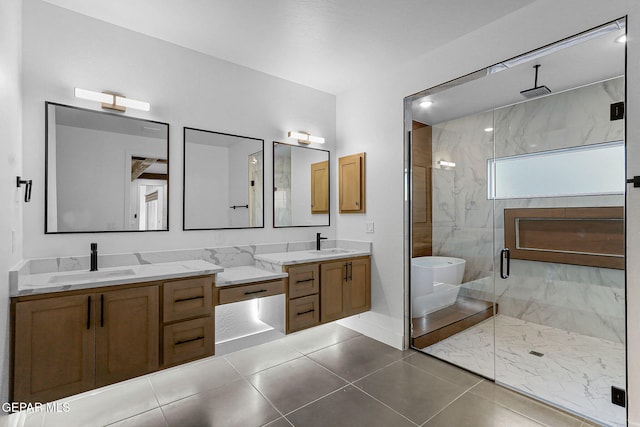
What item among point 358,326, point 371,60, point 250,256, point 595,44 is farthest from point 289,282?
point 595,44

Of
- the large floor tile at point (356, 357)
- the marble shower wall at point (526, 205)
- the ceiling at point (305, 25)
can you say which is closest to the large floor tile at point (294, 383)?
the large floor tile at point (356, 357)

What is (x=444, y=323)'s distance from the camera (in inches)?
126

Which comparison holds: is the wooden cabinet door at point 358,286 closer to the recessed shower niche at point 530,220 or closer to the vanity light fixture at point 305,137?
the recessed shower niche at point 530,220

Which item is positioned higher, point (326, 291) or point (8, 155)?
point (8, 155)

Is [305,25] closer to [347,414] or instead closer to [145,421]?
[347,414]

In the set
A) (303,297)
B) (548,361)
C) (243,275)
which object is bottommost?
(548,361)

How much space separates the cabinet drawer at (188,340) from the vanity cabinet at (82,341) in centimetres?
8

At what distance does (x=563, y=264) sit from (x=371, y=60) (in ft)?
8.29

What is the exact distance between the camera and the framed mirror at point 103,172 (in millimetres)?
2160

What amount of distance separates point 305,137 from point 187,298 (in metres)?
2.05

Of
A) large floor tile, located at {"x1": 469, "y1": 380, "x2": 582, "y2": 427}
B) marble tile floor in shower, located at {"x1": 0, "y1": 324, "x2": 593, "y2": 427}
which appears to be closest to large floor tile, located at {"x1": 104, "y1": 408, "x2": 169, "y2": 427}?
marble tile floor in shower, located at {"x1": 0, "y1": 324, "x2": 593, "y2": 427}

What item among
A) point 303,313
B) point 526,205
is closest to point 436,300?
point 526,205

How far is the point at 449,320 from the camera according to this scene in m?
3.23

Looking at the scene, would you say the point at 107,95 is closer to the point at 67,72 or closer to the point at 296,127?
the point at 67,72
